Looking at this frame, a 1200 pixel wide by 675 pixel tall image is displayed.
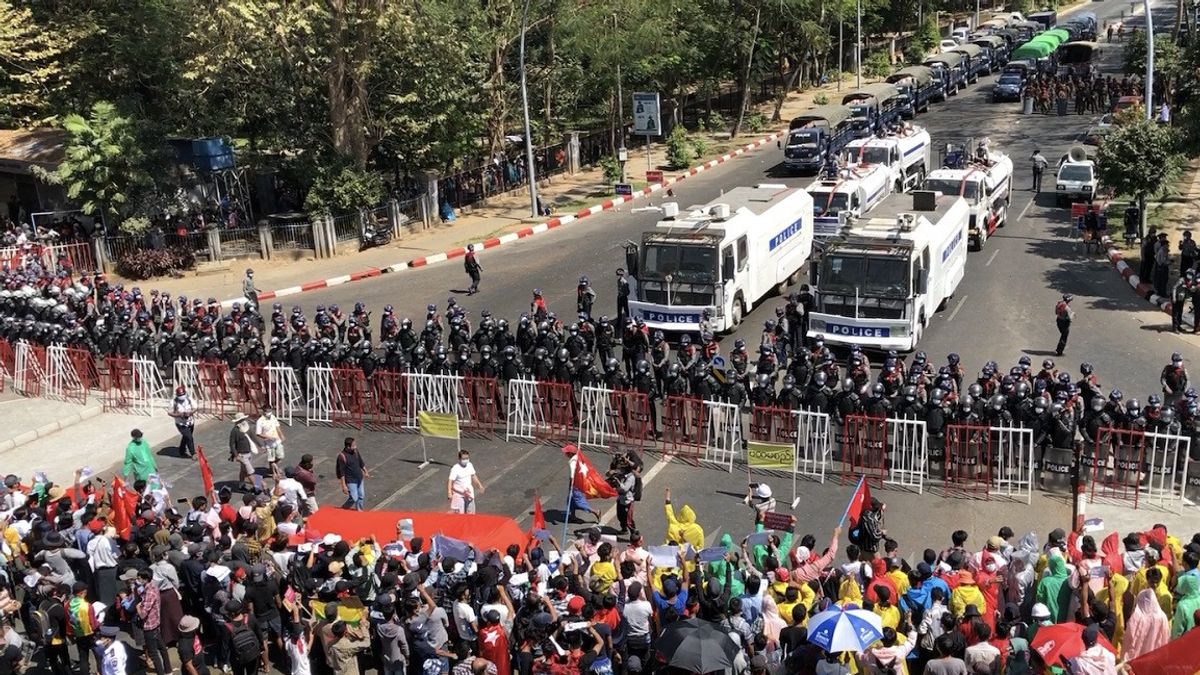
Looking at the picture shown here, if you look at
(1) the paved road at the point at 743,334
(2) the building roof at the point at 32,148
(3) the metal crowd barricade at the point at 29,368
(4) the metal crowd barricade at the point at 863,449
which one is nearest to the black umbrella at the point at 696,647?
(1) the paved road at the point at 743,334

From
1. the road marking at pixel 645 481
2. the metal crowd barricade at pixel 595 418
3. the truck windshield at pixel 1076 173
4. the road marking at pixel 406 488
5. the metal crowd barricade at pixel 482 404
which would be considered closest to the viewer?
the road marking at pixel 645 481

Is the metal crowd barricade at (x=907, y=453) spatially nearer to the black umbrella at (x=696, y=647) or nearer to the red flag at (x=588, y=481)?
the red flag at (x=588, y=481)

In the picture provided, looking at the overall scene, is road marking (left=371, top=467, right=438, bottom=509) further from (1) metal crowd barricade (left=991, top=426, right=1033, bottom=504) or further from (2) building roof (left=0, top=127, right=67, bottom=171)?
(2) building roof (left=0, top=127, right=67, bottom=171)

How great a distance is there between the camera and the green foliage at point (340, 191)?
113ft

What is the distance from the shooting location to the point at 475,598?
11391 mm

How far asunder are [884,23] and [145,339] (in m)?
68.7

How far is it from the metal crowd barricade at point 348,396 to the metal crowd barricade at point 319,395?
5 cm

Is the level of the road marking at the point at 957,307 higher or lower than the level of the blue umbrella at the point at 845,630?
lower

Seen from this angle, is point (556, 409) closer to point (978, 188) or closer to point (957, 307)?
point (957, 307)

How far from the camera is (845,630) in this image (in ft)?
31.5

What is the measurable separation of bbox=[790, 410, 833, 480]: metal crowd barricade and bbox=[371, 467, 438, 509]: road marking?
18.9 feet

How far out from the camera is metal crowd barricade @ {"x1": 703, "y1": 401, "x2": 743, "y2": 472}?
57.3 feet

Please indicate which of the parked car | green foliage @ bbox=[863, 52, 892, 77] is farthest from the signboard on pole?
green foliage @ bbox=[863, 52, 892, 77]

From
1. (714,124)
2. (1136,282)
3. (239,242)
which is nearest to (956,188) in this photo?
(1136,282)
